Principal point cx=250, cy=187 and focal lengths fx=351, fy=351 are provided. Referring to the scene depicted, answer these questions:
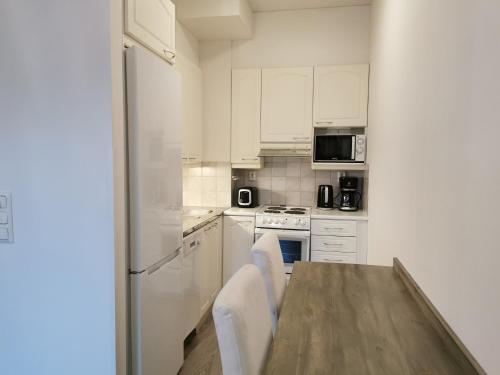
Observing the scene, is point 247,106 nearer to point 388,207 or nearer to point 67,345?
point 388,207

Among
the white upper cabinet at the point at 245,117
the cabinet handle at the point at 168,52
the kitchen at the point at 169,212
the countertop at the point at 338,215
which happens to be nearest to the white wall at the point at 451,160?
the kitchen at the point at 169,212

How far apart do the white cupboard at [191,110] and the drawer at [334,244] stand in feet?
4.39

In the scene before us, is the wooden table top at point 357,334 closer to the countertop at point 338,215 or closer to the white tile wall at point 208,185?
the countertop at point 338,215

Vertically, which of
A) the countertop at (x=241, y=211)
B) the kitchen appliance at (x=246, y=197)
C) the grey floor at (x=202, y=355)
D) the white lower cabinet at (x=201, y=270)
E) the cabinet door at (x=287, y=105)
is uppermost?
the cabinet door at (x=287, y=105)

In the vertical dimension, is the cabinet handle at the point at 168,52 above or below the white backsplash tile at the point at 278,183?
above

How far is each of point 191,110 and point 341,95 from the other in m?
1.39

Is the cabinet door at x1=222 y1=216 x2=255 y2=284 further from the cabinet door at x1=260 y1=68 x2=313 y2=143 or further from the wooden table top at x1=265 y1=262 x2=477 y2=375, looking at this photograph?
the wooden table top at x1=265 y1=262 x2=477 y2=375

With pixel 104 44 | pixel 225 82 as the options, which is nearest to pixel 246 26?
pixel 225 82

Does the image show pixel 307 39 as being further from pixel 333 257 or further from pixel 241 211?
pixel 333 257

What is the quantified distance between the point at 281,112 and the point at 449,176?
7.73 ft

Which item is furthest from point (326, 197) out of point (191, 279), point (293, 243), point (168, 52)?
point (168, 52)

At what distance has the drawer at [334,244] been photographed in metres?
3.08

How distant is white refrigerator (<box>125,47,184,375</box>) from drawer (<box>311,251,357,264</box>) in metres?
1.44

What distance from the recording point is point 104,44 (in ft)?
4.54
